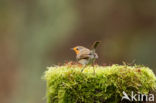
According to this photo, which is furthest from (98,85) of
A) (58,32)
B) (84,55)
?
(58,32)

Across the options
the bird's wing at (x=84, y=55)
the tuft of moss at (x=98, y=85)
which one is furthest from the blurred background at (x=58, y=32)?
the tuft of moss at (x=98, y=85)

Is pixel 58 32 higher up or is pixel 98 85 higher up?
pixel 58 32

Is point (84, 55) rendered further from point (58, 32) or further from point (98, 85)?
point (58, 32)

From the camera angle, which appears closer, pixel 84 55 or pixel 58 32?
pixel 84 55

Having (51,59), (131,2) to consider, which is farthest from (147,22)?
(51,59)

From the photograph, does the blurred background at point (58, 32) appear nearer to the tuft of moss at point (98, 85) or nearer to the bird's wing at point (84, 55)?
the bird's wing at point (84, 55)

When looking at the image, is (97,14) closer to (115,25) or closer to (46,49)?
(115,25)
